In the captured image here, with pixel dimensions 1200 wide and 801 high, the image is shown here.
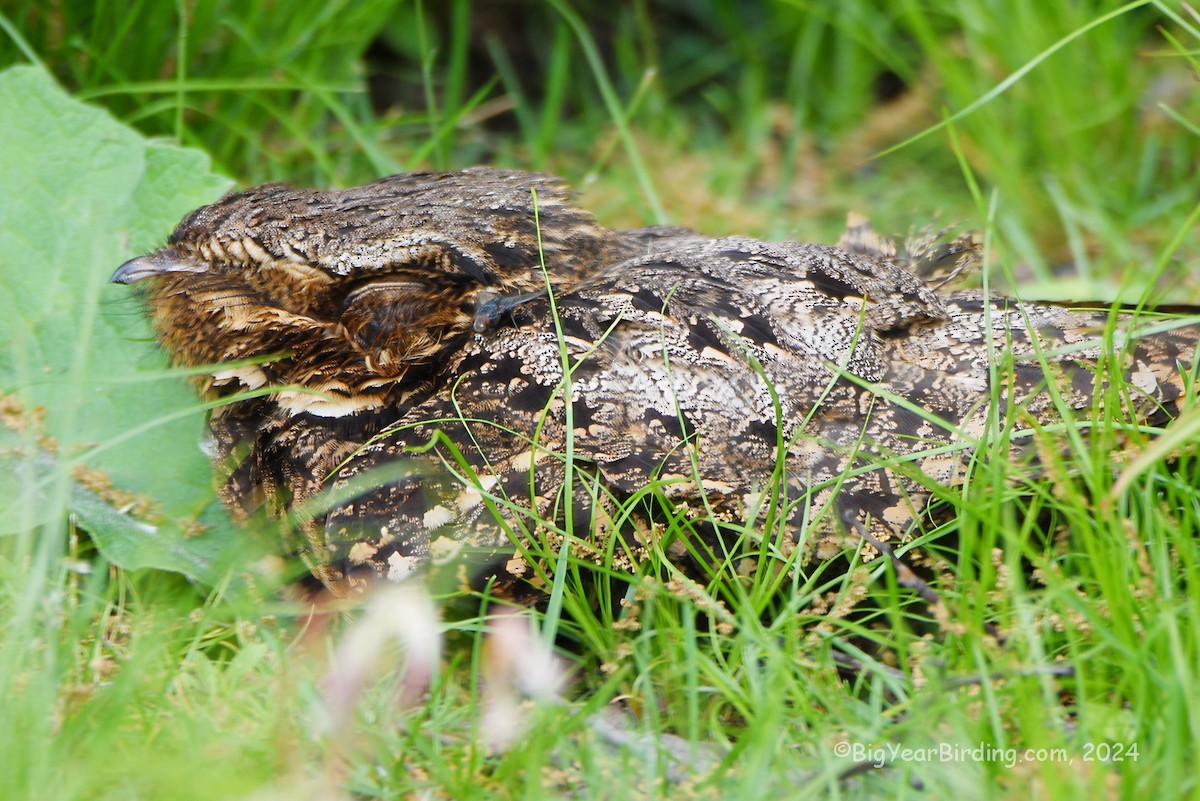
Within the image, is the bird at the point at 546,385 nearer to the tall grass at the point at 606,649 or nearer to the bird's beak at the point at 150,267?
the bird's beak at the point at 150,267

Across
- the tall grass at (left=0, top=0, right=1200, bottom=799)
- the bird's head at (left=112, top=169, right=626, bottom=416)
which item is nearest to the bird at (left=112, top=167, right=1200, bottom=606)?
the bird's head at (left=112, top=169, right=626, bottom=416)

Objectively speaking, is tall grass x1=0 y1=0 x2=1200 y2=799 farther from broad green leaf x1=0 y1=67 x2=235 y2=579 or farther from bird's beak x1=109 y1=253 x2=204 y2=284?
bird's beak x1=109 y1=253 x2=204 y2=284

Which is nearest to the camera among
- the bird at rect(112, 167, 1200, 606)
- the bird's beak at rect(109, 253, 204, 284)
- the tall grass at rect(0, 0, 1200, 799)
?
the tall grass at rect(0, 0, 1200, 799)

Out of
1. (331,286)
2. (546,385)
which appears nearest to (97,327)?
(331,286)

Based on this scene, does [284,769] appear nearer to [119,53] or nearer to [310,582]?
[310,582]

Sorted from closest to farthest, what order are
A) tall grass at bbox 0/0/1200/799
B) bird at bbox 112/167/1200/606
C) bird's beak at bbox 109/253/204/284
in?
tall grass at bbox 0/0/1200/799, bird at bbox 112/167/1200/606, bird's beak at bbox 109/253/204/284

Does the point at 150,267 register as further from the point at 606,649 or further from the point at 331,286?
the point at 606,649
